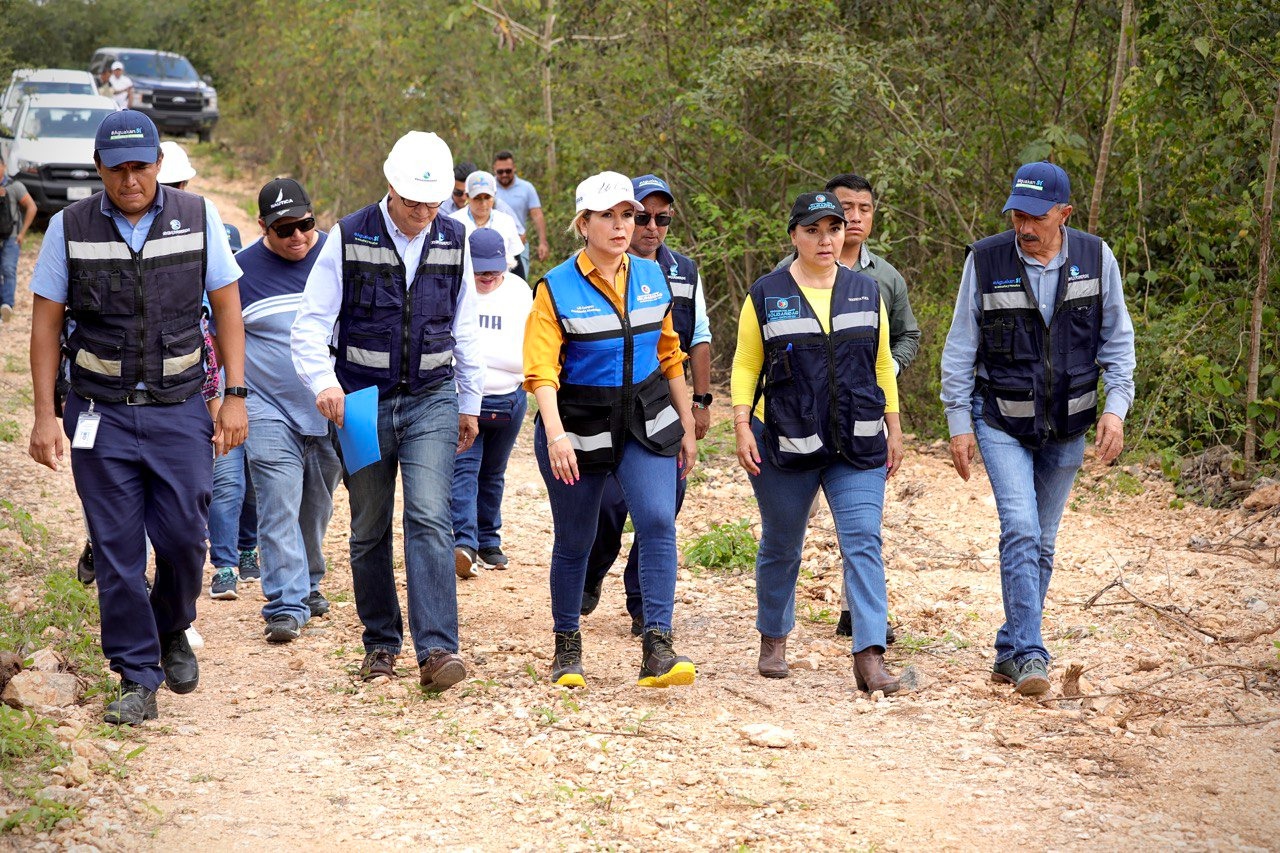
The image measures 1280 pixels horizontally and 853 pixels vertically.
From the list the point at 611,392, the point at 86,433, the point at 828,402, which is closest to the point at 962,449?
the point at 828,402

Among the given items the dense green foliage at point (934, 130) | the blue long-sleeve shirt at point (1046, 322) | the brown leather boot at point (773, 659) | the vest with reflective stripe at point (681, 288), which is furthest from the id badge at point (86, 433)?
the dense green foliage at point (934, 130)

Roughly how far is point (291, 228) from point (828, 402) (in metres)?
2.80

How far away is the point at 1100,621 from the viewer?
675cm

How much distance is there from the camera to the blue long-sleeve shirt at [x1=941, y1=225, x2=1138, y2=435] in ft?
18.4

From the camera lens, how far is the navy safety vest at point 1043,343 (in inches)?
219

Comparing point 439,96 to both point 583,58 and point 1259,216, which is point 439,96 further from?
point 1259,216

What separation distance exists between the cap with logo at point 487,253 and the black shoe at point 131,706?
3.14 m

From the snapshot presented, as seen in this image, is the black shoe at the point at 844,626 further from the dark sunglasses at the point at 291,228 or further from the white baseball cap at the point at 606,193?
the dark sunglasses at the point at 291,228

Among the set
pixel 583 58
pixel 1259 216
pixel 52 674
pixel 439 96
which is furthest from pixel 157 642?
pixel 439 96

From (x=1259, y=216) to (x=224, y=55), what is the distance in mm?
25841

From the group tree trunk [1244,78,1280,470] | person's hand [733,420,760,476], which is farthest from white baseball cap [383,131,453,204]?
tree trunk [1244,78,1280,470]

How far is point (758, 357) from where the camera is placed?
577 cm

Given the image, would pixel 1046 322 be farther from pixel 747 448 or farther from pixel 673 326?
pixel 673 326

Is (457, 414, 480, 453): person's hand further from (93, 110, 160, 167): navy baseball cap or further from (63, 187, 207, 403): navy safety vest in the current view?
(93, 110, 160, 167): navy baseball cap
